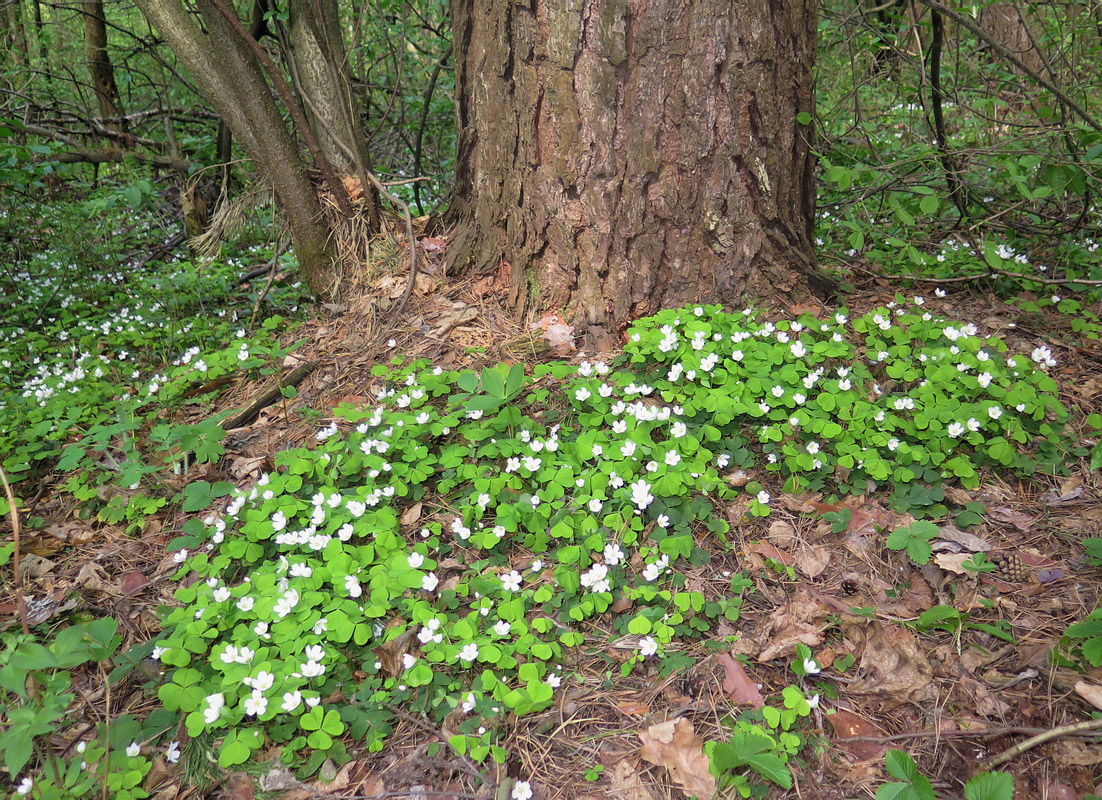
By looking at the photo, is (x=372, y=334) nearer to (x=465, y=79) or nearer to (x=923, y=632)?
(x=465, y=79)

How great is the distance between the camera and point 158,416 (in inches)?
147

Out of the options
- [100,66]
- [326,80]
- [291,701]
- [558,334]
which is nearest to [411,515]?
[291,701]

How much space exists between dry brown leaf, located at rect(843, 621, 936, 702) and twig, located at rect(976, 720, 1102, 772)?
23 cm

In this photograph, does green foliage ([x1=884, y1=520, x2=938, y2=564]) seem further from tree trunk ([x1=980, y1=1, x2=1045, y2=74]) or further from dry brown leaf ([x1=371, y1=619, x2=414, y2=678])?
tree trunk ([x1=980, y1=1, x2=1045, y2=74])

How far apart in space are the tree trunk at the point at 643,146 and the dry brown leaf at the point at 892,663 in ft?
5.67

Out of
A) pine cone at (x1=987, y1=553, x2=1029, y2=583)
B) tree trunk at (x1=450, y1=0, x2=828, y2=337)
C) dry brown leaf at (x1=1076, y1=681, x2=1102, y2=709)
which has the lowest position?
dry brown leaf at (x1=1076, y1=681, x2=1102, y2=709)

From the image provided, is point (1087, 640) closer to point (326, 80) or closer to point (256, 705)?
point (256, 705)

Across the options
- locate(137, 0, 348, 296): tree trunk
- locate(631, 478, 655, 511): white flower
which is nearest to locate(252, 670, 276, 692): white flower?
locate(631, 478, 655, 511): white flower

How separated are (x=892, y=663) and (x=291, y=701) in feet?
6.47

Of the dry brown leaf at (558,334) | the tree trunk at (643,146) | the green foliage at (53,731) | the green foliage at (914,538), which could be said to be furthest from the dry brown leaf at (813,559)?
the green foliage at (53,731)

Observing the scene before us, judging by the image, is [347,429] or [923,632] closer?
[923,632]

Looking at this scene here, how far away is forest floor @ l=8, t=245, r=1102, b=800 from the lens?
6.30 ft

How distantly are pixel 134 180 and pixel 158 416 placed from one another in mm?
3070

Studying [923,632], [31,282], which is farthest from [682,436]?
[31,282]
